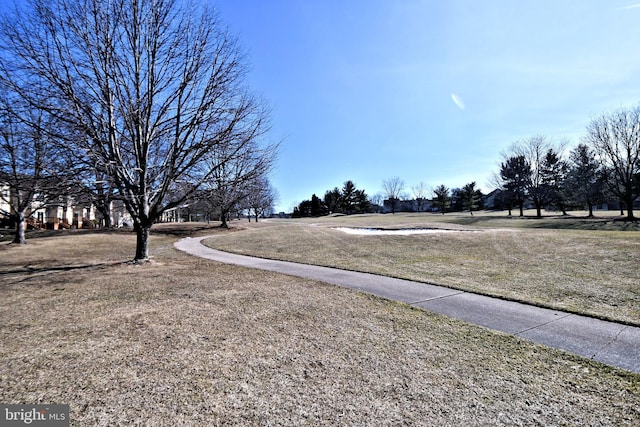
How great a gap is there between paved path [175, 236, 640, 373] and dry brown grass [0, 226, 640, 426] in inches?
14.8

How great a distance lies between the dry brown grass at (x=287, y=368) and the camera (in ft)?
8.20

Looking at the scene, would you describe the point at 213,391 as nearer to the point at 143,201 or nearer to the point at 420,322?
the point at 420,322

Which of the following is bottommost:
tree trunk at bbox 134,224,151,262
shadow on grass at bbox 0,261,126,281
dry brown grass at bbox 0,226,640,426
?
dry brown grass at bbox 0,226,640,426

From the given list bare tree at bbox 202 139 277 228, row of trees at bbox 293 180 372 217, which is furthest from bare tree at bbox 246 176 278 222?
row of trees at bbox 293 180 372 217

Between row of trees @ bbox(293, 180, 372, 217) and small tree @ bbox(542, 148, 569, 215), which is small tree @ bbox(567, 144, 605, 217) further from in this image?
row of trees @ bbox(293, 180, 372, 217)

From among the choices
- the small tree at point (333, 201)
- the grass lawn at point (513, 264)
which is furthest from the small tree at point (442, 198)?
the grass lawn at point (513, 264)

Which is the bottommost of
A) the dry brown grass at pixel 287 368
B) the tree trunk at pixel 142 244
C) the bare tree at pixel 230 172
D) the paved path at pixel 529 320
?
the paved path at pixel 529 320

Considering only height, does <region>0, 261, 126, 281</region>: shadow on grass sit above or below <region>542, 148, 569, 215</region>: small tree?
below

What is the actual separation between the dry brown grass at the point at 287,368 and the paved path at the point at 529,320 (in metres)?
0.38

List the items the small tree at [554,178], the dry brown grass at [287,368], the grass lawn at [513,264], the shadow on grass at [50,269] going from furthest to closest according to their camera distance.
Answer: the small tree at [554,178] < the shadow on grass at [50,269] < the grass lawn at [513,264] < the dry brown grass at [287,368]

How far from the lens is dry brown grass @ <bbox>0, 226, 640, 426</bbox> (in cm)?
250

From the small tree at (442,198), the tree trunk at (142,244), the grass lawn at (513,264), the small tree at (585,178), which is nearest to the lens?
the grass lawn at (513,264)

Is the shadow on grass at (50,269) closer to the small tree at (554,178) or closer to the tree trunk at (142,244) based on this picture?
the tree trunk at (142,244)

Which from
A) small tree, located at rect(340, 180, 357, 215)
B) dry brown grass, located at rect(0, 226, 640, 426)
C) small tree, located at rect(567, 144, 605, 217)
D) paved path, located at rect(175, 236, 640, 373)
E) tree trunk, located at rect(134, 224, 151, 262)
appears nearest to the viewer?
dry brown grass, located at rect(0, 226, 640, 426)
